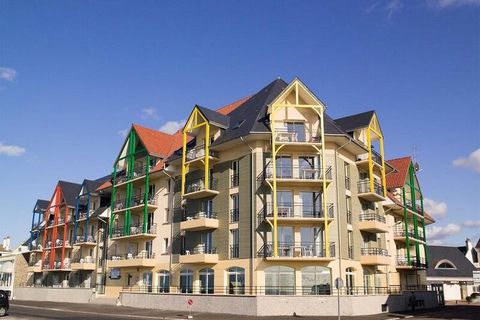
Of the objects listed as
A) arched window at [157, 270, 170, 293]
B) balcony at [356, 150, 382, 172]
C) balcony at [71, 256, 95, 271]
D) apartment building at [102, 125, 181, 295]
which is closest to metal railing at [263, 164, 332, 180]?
balcony at [356, 150, 382, 172]

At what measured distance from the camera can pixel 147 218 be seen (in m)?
42.1

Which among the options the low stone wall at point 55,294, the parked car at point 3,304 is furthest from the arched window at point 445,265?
the parked car at point 3,304

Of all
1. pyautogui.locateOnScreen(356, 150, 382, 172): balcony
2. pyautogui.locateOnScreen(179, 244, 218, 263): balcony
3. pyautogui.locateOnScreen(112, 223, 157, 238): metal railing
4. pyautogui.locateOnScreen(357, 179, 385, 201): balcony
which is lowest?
pyautogui.locateOnScreen(179, 244, 218, 263): balcony

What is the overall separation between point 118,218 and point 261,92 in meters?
19.5

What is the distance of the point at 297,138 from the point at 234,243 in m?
8.90

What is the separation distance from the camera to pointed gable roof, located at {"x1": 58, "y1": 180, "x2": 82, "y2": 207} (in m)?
57.2

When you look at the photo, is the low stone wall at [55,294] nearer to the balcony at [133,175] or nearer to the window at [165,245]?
the window at [165,245]

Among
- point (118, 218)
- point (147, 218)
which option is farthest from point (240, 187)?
point (118, 218)

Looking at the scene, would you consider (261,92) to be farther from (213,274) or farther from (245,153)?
(213,274)

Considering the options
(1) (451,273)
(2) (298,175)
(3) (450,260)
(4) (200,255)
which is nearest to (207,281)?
(4) (200,255)

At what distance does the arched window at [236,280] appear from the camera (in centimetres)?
3291

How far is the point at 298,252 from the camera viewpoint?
31.9m

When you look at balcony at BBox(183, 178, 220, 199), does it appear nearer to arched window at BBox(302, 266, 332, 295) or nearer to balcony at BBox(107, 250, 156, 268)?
balcony at BBox(107, 250, 156, 268)

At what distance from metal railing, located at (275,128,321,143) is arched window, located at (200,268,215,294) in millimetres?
11184
